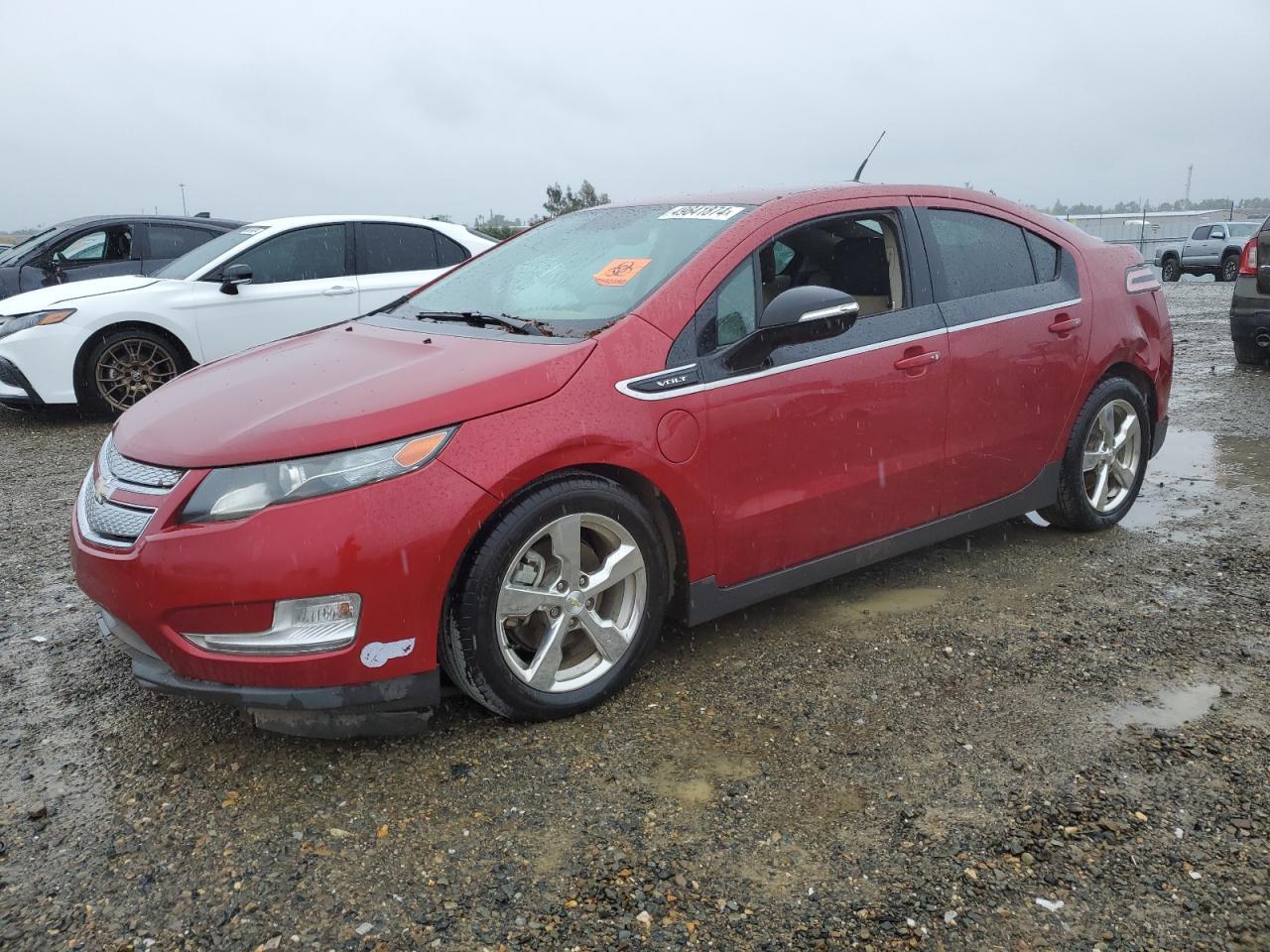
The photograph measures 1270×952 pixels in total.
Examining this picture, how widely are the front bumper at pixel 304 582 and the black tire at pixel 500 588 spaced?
2.7 inches

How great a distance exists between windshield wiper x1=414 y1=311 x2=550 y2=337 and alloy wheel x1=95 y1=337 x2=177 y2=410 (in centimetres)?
502

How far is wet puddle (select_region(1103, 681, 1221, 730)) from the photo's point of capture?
305cm

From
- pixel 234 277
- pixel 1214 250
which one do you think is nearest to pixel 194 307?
pixel 234 277

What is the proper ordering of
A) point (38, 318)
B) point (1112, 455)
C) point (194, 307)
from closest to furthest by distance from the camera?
point (1112, 455) < point (38, 318) < point (194, 307)

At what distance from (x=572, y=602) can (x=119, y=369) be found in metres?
6.23

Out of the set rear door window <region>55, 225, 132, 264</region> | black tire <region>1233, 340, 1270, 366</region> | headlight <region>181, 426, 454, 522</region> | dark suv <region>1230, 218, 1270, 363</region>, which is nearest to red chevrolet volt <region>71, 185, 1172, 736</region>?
headlight <region>181, 426, 454, 522</region>

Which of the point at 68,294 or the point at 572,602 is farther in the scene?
the point at 68,294

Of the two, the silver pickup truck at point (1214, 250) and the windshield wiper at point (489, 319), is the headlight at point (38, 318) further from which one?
the silver pickup truck at point (1214, 250)

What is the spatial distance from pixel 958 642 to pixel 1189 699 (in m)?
0.73

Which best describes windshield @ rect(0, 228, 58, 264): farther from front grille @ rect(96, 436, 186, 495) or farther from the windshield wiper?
front grille @ rect(96, 436, 186, 495)

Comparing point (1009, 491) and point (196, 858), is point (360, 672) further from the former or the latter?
point (1009, 491)

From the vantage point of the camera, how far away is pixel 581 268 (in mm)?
3668

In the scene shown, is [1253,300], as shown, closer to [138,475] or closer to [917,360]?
[917,360]

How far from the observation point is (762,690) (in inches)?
130
